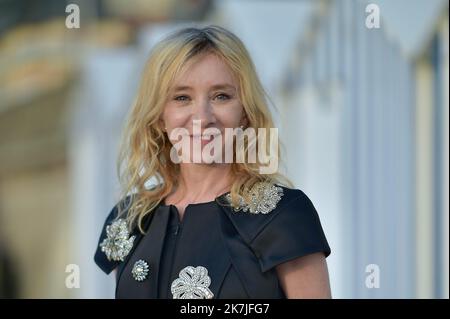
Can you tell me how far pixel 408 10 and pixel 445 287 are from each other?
973 mm

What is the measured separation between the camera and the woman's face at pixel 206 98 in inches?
69.6

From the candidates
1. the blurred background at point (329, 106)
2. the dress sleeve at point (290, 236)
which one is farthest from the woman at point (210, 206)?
the blurred background at point (329, 106)

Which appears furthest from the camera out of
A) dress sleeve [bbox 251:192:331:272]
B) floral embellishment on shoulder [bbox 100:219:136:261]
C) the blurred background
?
the blurred background

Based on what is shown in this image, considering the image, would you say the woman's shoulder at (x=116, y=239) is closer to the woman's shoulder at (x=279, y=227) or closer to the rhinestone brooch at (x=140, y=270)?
the rhinestone brooch at (x=140, y=270)

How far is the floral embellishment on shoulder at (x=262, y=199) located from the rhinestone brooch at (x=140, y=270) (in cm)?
20

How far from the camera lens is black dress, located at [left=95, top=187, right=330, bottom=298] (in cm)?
167

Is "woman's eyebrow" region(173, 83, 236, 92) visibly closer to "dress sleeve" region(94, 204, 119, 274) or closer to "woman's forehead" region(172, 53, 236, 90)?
"woman's forehead" region(172, 53, 236, 90)

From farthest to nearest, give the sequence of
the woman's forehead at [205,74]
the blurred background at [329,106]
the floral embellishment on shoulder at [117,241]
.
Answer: the blurred background at [329,106], the floral embellishment on shoulder at [117,241], the woman's forehead at [205,74]

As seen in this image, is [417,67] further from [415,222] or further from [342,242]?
[342,242]

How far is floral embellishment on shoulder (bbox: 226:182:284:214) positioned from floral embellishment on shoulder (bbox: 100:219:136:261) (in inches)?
Answer: 9.7

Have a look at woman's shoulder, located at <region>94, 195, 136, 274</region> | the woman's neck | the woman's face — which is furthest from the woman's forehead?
woman's shoulder, located at <region>94, 195, 136, 274</region>

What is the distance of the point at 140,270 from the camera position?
1789 mm

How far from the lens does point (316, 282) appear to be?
1.67 meters

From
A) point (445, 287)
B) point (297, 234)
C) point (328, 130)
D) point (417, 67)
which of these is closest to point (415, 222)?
point (445, 287)
